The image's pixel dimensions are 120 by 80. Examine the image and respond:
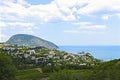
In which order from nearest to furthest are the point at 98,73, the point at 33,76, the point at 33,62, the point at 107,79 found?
the point at 107,79
the point at 98,73
the point at 33,76
the point at 33,62

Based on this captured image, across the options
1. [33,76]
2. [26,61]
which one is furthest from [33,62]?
[33,76]

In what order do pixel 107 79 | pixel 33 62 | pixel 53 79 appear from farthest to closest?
1. pixel 33 62
2. pixel 53 79
3. pixel 107 79

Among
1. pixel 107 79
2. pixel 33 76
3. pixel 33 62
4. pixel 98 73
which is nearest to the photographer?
pixel 107 79

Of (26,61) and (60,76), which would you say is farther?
(26,61)

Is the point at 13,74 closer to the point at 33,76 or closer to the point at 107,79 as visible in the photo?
the point at 107,79

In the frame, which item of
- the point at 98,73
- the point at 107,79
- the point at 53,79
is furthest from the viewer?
the point at 53,79

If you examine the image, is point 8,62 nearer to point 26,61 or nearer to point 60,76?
point 60,76

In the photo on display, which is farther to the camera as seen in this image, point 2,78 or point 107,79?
point 2,78

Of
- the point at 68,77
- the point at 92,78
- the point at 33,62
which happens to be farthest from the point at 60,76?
the point at 33,62
